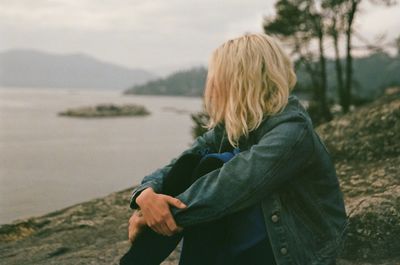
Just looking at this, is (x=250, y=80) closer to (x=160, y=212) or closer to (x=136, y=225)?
(x=160, y=212)

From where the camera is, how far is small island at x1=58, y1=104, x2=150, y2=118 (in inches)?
3009

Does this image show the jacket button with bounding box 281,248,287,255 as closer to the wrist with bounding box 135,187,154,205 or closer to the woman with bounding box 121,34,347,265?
the woman with bounding box 121,34,347,265

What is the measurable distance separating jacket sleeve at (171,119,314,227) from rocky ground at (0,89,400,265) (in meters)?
2.15

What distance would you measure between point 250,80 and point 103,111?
82.7 meters

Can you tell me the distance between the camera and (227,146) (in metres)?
2.13

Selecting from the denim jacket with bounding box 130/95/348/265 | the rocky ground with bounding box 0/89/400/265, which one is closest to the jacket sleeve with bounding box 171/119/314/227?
the denim jacket with bounding box 130/95/348/265

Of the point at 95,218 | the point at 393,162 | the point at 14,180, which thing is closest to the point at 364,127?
the point at 393,162

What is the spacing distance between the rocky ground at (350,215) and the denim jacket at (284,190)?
1.90 meters

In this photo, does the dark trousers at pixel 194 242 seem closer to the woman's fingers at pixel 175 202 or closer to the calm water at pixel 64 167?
the woman's fingers at pixel 175 202

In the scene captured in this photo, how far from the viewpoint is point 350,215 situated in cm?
402

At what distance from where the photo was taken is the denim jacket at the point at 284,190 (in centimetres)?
181

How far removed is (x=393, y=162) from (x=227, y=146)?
130 inches

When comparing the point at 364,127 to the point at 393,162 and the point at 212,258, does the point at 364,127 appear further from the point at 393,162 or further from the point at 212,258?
the point at 212,258

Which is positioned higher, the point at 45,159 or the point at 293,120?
the point at 293,120
